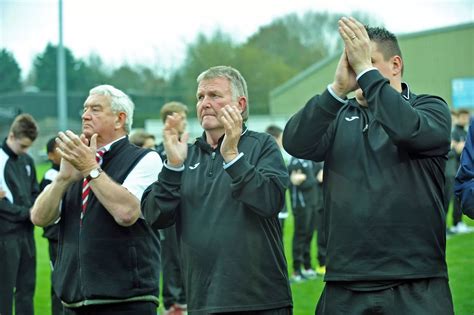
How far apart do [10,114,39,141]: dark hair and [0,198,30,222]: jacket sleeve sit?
2.45ft

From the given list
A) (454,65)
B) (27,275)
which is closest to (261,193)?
(27,275)

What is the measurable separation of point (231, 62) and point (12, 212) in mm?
46678

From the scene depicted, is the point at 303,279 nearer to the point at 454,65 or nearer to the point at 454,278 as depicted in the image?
the point at 454,278

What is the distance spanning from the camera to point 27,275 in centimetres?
876

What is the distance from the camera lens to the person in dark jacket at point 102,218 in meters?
4.79

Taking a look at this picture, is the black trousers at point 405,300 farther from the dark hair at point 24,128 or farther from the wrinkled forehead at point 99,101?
the dark hair at point 24,128

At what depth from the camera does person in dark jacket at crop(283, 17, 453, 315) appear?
378cm

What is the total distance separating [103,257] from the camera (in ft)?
16.0

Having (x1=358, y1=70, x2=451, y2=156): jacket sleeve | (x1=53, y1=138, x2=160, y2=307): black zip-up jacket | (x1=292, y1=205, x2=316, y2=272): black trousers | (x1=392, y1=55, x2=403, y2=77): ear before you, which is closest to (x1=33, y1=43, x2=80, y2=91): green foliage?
(x1=292, y1=205, x2=316, y2=272): black trousers

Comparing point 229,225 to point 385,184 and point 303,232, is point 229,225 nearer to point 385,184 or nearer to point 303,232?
point 385,184

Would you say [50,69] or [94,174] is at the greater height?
[50,69]

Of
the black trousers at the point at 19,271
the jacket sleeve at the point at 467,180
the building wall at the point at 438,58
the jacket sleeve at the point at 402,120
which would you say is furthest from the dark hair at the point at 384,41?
the building wall at the point at 438,58

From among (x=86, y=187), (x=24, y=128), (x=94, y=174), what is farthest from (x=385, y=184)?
(x=24, y=128)

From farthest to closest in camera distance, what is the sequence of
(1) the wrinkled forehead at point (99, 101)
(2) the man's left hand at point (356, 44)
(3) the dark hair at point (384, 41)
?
(1) the wrinkled forehead at point (99, 101) < (3) the dark hair at point (384, 41) < (2) the man's left hand at point (356, 44)
